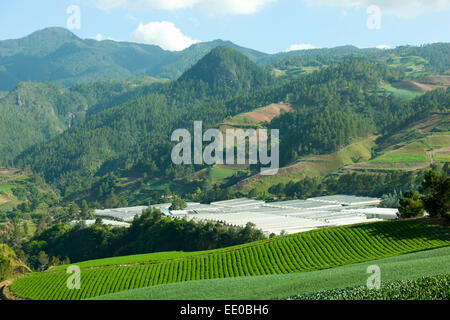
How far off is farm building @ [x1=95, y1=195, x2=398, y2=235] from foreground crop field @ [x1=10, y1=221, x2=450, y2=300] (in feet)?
84.1

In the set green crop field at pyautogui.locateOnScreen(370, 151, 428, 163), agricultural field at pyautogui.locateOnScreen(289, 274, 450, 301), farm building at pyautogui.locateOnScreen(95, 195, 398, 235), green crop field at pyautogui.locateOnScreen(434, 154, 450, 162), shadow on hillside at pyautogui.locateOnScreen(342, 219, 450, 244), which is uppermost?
agricultural field at pyautogui.locateOnScreen(289, 274, 450, 301)

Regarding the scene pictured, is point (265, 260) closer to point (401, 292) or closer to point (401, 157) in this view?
point (401, 292)

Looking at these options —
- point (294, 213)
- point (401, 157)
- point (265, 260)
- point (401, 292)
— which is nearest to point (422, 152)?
point (401, 157)

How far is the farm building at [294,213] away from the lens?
93.2 m

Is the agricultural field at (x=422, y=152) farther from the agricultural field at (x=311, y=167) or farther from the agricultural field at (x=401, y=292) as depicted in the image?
the agricultural field at (x=401, y=292)

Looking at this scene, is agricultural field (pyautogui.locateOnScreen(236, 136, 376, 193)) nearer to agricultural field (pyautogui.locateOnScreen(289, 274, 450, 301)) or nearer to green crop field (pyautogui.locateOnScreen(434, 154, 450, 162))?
green crop field (pyautogui.locateOnScreen(434, 154, 450, 162))

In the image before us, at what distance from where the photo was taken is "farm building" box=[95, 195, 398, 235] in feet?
306

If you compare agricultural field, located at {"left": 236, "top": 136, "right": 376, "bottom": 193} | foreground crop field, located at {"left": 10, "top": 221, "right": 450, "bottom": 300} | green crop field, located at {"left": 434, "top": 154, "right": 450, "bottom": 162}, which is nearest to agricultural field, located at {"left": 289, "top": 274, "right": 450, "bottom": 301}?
foreground crop field, located at {"left": 10, "top": 221, "right": 450, "bottom": 300}

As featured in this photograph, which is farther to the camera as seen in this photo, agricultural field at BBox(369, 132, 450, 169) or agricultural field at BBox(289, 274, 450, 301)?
agricultural field at BBox(369, 132, 450, 169)

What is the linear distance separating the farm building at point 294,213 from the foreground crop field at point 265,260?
25630 millimetres

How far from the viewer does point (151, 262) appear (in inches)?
2410

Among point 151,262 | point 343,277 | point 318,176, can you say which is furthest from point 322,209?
point 343,277

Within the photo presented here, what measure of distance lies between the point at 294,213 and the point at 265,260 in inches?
2337
